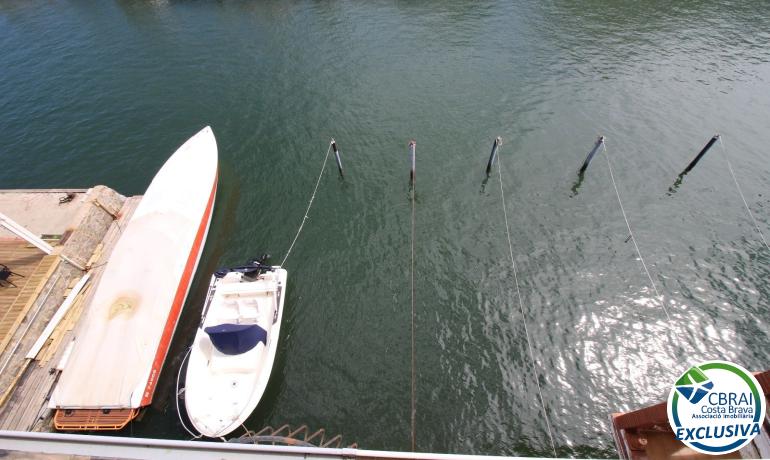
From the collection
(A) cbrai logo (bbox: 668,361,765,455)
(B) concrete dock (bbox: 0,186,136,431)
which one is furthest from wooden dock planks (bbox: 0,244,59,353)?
(A) cbrai logo (bbox: 668,361,765,455)

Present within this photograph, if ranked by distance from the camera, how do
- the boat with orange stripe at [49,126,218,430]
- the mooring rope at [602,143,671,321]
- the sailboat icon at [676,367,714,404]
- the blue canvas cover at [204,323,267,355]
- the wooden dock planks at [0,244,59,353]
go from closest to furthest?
the sailboat icon at [676,367,714,404] < the boat with orange stripe at [49,126,218,430] < the blue canvas cover at [204,323,267,355] < the wooden dock planks at [0,244,59,353] < the mooring rope at [602,143,671,321]

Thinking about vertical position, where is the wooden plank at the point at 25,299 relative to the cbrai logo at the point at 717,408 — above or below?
below

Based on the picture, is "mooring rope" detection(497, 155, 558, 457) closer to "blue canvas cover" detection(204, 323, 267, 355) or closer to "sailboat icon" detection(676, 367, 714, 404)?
"sailboat icon" detection(676, 367, 714, 404)

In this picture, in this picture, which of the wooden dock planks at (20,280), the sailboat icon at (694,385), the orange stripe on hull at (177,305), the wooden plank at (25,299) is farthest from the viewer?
the wooden dock planks at (20,280)

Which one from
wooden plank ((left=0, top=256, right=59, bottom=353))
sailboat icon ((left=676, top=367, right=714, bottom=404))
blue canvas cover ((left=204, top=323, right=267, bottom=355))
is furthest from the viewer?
wooden plank ((left=0, top=256, right=59, bottom=353))

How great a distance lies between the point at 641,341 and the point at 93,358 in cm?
2668

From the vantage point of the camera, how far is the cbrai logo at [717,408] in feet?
24.3

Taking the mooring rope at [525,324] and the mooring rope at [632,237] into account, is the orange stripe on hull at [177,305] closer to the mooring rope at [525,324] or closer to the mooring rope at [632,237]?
the mooring rope at [525,324]

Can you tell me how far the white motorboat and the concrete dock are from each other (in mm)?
6824

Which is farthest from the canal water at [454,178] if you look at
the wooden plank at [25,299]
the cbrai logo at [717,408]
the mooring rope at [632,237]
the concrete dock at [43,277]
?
the cbrai logo at [717,408]

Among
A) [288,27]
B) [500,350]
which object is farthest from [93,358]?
[288,27]

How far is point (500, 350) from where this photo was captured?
63.9 feet

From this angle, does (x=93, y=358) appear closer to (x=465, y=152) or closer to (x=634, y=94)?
(x=465, y=152)

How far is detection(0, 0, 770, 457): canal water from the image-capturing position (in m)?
18.4
